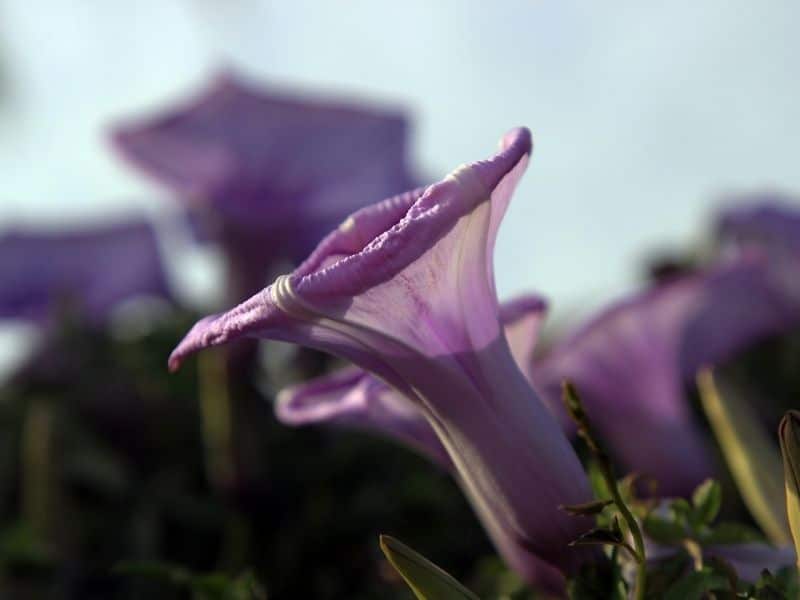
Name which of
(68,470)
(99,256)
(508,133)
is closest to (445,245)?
(508,133)

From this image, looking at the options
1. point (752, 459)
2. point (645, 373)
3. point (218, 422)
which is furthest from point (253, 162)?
point (752, 459)

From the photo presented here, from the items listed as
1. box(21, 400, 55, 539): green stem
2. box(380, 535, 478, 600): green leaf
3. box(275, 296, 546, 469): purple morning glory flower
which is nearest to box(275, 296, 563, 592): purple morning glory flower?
box(275, 296, 546, 469): purple morning glory flower

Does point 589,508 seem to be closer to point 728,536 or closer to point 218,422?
point 728,536

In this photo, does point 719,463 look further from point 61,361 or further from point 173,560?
point 61,361

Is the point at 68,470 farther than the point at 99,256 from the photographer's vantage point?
No

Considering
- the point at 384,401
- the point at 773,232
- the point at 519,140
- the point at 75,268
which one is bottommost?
the point at 75,268

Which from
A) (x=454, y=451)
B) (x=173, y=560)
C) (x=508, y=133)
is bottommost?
(x=173, y=560)

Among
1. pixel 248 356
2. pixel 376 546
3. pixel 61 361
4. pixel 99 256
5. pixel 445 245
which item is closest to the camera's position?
pixel 445 245
